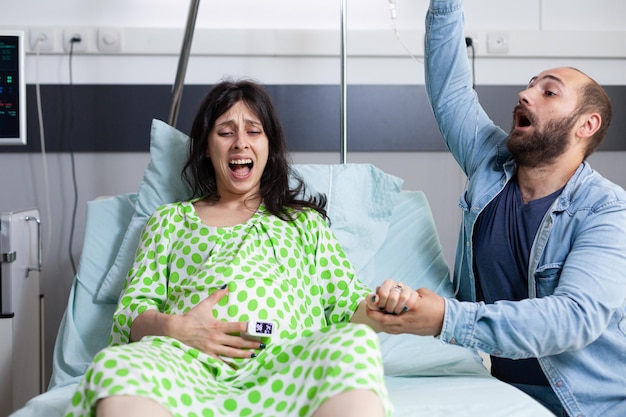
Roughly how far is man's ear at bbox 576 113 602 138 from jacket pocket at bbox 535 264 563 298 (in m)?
0.34

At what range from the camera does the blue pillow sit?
6.25ft

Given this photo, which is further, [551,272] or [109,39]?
[109,39]

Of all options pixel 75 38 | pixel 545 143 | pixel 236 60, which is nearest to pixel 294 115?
pixel 236 60

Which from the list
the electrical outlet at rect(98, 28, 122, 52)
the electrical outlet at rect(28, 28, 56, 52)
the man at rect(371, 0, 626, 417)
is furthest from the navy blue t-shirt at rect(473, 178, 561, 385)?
the electrical outlet at rect(28, 28, 56, 52)

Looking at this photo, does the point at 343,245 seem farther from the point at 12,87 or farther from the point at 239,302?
the point at 12,87

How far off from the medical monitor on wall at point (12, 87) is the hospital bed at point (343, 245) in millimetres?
292

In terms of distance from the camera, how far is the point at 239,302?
1526 mm

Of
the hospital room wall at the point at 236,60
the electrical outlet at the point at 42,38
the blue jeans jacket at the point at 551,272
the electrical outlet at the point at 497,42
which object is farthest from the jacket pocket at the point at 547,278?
the electrical outlet at the point at 42,38

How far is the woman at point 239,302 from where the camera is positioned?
1.18 meters

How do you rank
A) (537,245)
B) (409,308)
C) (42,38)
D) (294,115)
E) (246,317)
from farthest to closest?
1. (294,115)
2. (42,38)
3. (537,245)
4. (246,317)
5. (409,308)

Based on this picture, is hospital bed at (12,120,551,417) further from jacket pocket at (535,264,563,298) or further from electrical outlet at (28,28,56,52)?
electrical outlet at (28,28,56,52)

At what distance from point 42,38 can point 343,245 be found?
1346mm

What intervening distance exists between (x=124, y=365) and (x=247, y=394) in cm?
23

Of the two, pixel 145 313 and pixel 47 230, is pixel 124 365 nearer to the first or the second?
pixel 145 313
